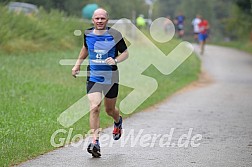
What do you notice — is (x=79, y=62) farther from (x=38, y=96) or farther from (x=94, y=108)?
(x=38, y=96)

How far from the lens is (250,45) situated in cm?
4675

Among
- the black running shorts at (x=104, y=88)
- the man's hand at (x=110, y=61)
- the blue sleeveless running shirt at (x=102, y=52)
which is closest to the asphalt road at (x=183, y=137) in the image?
the black running shorts at (x=104, y=88)

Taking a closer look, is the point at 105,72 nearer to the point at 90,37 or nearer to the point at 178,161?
the point at 90,37

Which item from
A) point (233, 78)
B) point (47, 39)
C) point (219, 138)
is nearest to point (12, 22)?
point (47, 39)

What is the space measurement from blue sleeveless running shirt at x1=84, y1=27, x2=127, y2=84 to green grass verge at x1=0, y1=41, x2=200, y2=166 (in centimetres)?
124

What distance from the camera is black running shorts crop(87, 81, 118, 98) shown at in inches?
356

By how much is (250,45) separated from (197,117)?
111 feet

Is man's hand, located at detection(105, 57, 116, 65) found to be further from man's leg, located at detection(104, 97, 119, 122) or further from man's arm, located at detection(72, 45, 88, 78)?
man's leg, located at detection(104, 97, 119, 122)

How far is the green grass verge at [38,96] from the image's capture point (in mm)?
9448

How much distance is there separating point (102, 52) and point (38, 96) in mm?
6185

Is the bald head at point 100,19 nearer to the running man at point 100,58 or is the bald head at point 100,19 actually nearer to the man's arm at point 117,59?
the running man at point 100,58

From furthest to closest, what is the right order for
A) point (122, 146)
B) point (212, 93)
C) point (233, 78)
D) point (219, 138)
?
point (233, 78) → point (212, 93) → point (219, 138) → point (122, 146)

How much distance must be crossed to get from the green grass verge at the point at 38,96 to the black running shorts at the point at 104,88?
3.38 feet

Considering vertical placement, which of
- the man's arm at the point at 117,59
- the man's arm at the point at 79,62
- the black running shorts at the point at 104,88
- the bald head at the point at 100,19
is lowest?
the black running shorts at the point at 104,88
